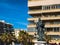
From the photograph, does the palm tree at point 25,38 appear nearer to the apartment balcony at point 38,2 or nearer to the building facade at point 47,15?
the building facade at point 47,15

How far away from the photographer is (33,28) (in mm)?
105125

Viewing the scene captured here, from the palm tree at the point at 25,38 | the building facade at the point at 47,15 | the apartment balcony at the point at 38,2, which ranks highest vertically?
the apartment balcony at the point at 38,2

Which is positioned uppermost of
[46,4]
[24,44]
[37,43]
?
[46,4]

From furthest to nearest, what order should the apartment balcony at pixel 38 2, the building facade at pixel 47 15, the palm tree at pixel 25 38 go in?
1. the apartment balcony at pixel 38 2
2. the building facade at pixel 47 15
3. the palm tree at pixel 25 38

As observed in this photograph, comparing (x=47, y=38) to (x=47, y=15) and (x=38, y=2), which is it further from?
(x=38, y=2)

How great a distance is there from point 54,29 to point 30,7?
41.8ft

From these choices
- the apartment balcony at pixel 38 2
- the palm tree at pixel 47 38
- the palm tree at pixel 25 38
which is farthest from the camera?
the apartment balcony at pixel 38 2

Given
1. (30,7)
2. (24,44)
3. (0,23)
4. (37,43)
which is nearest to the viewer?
(37,43)

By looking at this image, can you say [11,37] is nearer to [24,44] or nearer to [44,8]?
[24,44]

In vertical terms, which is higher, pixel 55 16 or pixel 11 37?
pixel 55 16

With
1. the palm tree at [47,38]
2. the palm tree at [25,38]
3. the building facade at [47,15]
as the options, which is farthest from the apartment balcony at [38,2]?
the palm tree at [47,38]

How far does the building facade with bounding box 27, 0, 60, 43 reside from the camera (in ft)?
333

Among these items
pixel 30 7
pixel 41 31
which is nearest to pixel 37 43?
pixel 41 31

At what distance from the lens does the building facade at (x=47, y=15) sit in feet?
333
